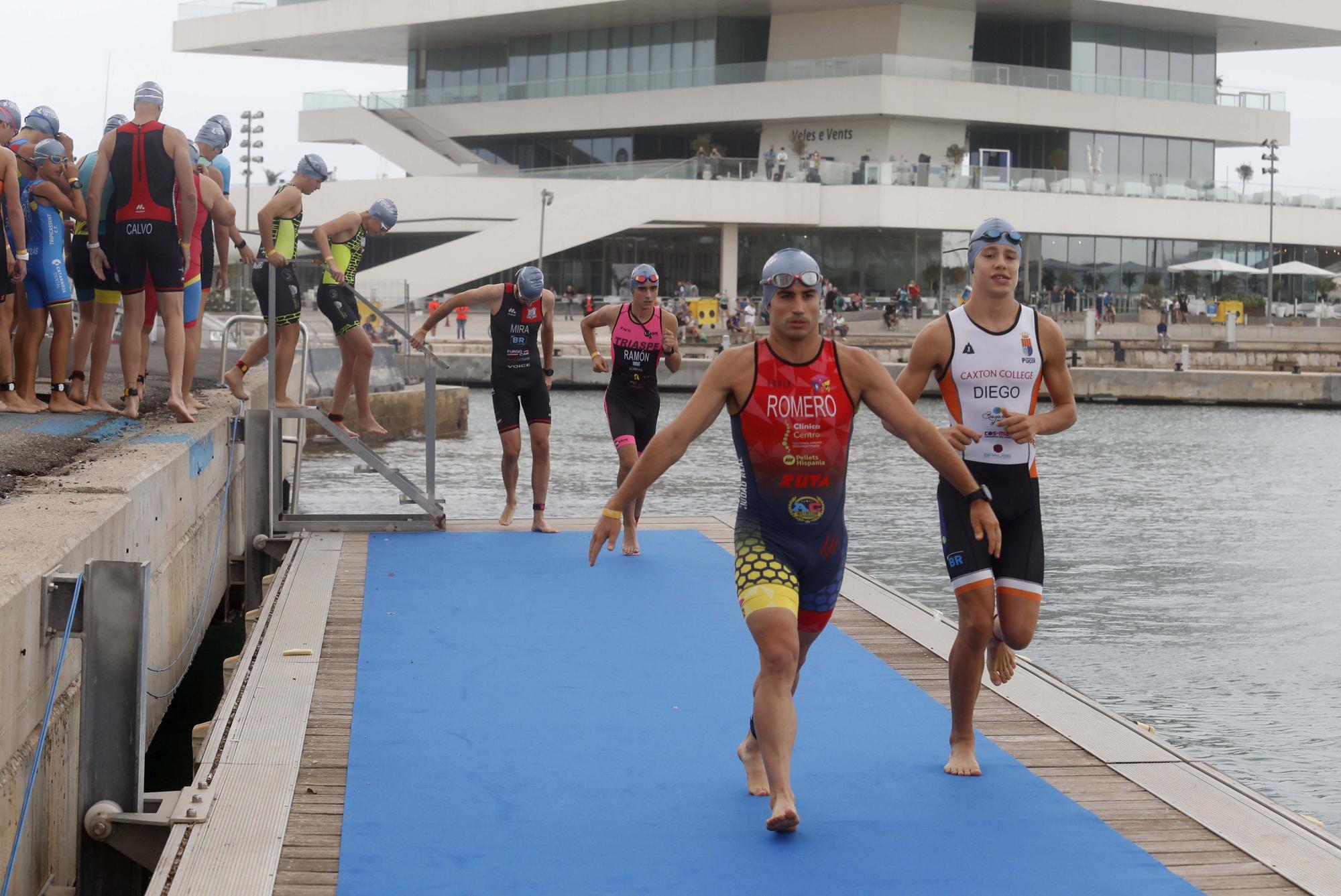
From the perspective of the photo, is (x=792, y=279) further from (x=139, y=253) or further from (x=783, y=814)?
(x=139, y=253)

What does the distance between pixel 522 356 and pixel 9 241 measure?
12.5 ft

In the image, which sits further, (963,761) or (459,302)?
(459,302)

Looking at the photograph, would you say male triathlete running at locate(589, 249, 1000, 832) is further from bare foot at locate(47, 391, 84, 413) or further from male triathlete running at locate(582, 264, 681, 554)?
bare foot at locate(47, 391, 84, 413)

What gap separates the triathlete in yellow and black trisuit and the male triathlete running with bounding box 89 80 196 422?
108 cm

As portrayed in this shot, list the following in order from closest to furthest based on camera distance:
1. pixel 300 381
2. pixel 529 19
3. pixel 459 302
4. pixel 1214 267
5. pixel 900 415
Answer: pixel 900 415, pixel 459 302, pixel 300 381, pixel 1214 267, pixel 529 19

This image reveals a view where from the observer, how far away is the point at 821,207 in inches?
2347

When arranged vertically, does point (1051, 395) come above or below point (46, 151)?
below

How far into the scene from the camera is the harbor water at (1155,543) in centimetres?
1049

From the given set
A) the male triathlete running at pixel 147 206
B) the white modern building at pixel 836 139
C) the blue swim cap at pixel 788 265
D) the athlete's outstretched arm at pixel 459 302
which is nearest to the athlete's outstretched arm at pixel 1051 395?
the blue swim cap at pixel 788 265

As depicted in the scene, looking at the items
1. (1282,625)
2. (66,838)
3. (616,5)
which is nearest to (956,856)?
(66,838)

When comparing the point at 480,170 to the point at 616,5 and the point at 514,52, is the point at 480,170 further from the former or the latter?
the point at 616,5

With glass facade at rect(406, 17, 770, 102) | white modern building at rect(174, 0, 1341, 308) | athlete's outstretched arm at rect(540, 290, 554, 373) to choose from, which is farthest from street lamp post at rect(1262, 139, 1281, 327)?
athlete's outstretched arm at rect(540, 290, 554, 373)

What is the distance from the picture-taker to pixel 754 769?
19.1 feet

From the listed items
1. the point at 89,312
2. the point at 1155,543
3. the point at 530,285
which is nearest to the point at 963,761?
the point at 530,285
